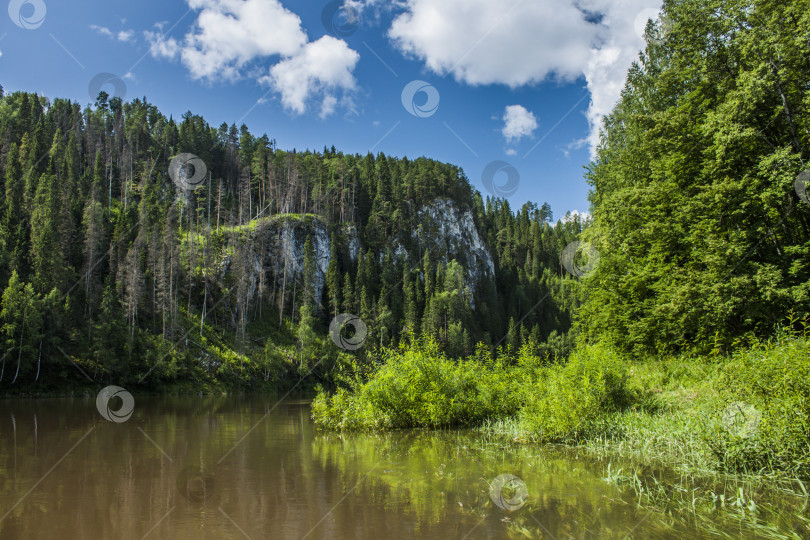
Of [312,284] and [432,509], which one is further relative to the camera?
[312,284]

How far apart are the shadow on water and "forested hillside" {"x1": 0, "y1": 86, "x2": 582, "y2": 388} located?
69.7 ft

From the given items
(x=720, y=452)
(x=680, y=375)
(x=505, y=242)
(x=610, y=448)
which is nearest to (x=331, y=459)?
(x=610, y=448)

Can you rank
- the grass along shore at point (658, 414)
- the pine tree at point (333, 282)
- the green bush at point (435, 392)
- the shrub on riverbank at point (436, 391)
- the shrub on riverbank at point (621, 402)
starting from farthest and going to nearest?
1. the pine tree at point (333, 282)
2. the green bush at point (435, 392)
3. the shrub on riverbank at point (436, 391)
4. the shrub on riverbank at point (621, 402)
5. the grass along shore at point (658, 414)

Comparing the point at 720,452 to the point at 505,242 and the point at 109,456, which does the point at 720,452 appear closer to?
the point at 109,456

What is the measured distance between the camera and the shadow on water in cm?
827

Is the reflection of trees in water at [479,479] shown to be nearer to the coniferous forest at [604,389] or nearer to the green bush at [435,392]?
the coniferous forest at [604,389]

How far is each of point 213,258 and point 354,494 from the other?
78928 millimetres

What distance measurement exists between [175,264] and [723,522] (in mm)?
76336

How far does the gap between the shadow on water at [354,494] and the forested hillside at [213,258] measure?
69.7 feet

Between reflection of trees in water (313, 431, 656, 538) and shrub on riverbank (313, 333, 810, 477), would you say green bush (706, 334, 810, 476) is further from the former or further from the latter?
reflection of trees in water (313, 431, 656, 538)

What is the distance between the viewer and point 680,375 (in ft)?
61.2

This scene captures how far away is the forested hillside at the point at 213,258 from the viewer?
55.8m

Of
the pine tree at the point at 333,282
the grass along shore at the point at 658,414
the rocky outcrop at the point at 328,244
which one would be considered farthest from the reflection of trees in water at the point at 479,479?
the rocky outcrop at the point at 328,244

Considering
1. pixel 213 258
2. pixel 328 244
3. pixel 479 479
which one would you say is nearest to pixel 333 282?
pixel 328 244
